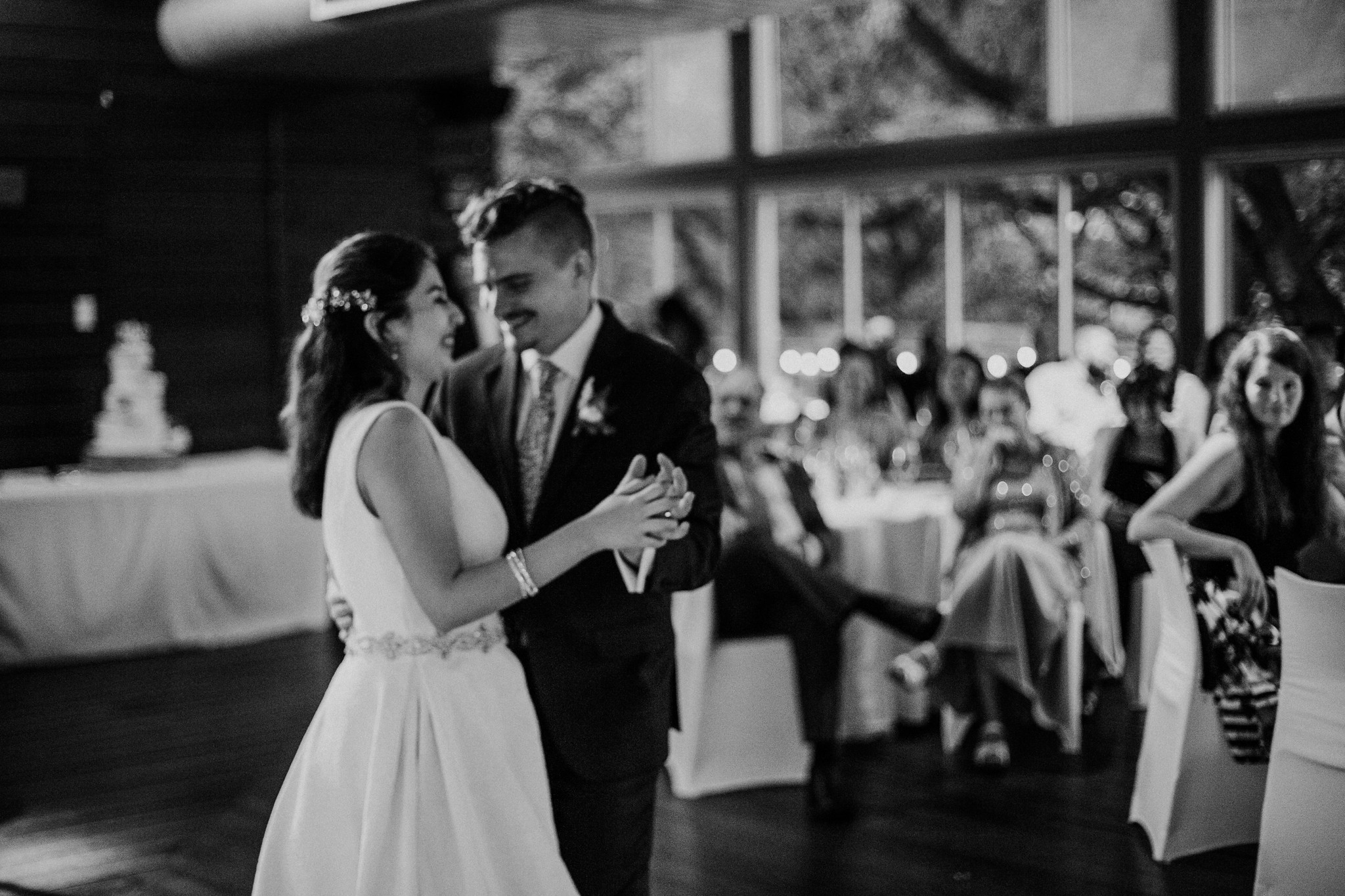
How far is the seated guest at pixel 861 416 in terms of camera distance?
264 inches

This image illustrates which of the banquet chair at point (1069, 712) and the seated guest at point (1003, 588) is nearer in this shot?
the seated guest at point (1003, 588)

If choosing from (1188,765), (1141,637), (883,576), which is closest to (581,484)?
(1188,765)

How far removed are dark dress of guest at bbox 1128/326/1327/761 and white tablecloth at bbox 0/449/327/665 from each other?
4.93 m

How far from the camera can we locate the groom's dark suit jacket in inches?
114

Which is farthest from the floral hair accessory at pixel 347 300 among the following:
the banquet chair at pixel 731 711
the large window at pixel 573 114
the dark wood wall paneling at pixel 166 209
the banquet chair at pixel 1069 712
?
the large window at pixel 573 114

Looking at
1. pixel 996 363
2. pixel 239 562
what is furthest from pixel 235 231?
pixel 996 363

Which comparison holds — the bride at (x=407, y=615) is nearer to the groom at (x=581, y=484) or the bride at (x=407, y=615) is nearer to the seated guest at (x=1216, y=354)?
the groom at (x=581, y=484)

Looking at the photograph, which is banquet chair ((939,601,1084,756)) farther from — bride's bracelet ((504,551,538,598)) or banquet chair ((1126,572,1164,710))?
A: bride's bracelet ((504,551,538,598))

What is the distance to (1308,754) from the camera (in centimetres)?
370

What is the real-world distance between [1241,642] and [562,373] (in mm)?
2201

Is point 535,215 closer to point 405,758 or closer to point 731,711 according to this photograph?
point 405,758

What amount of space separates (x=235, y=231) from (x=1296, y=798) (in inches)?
301

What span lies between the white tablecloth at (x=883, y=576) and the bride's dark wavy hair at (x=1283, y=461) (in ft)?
5.91

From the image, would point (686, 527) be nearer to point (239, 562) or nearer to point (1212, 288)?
point (239, 562)
